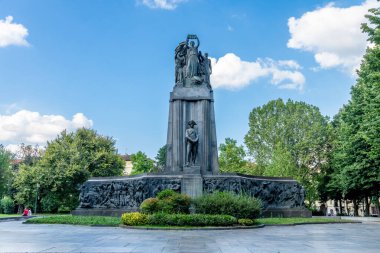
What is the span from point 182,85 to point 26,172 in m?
31.0

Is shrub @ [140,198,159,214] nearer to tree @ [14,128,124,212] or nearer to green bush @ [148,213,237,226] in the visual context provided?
green bush @ [148,213,237,226]

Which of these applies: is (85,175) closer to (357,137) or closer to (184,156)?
(184,156)

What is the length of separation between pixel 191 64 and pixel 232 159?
30733 mm

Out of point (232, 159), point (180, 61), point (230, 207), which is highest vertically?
point (180, 61)

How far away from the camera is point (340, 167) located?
4262 centimetres

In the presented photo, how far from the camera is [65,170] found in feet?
155

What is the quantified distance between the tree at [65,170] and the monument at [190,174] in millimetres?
21001

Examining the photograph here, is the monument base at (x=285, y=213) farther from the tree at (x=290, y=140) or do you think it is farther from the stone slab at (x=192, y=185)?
the tree at (x=290, y=140)

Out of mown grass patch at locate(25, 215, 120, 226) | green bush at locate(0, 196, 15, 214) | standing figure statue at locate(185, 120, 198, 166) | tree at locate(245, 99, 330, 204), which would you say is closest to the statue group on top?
standing figure statue at locate(185, 120, 198, 166)

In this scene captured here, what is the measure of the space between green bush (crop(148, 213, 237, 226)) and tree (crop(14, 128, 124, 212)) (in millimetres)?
31651

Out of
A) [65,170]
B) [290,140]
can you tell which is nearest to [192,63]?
[65,170]

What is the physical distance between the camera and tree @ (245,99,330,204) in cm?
5112

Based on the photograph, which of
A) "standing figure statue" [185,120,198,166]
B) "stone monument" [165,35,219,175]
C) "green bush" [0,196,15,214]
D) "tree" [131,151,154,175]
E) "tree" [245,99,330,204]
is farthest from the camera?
"tree" [131,151,154,175]

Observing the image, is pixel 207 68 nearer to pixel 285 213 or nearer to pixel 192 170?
pixel 192 170
